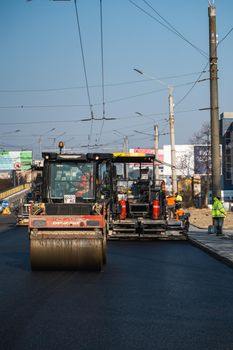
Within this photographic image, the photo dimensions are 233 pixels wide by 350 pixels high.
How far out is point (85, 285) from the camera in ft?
37.8

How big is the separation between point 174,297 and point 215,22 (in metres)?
14.2

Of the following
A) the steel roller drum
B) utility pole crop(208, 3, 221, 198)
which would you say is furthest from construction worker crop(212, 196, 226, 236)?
the steel roller drum

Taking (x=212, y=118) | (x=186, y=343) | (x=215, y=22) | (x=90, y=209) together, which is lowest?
(x=186, y=343)

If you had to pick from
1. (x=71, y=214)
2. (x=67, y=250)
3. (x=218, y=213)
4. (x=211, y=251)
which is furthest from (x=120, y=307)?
(x=218, y=213)

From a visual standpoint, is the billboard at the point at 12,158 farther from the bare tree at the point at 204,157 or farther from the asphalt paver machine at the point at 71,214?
the asphalt paver machine at the point at 71,214

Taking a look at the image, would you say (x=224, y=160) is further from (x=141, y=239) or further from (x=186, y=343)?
(x=186, y=343)

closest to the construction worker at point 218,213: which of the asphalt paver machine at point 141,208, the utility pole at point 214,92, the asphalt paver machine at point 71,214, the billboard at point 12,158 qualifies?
the utility pole at point 214,92

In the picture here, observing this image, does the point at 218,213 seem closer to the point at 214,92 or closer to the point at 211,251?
the point at 214,92

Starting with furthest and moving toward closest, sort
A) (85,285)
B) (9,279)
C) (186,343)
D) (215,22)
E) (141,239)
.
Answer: (141,239) < (215,22) < (9,279) < (85,285) < (186,343)

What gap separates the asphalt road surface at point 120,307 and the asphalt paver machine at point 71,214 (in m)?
0.37

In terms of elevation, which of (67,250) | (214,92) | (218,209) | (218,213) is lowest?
(67,250)

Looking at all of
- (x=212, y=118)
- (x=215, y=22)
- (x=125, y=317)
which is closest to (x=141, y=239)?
(x=212, y=118)

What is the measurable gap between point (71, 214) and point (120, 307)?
5073 millimetres

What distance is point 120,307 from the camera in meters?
9.24
